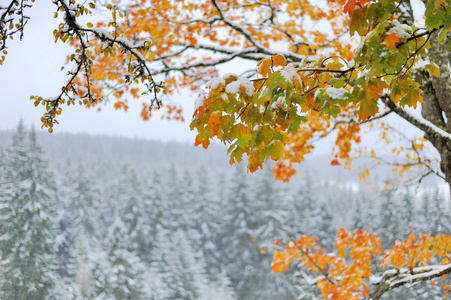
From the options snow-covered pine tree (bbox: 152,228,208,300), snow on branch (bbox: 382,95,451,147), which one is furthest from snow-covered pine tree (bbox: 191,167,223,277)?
snow on branch (bbox: 382,95,451,147)

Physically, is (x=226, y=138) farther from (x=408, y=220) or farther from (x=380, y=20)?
(x=408, y=220)

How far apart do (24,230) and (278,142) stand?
47.4ft

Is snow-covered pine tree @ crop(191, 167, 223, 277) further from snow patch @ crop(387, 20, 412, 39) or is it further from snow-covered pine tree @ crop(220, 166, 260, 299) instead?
snow patch @ crop(387, 20, 412, 39)

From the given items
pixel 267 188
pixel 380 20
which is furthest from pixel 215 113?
pixel 267 188

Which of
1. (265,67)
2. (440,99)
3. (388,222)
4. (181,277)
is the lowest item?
(181,277)

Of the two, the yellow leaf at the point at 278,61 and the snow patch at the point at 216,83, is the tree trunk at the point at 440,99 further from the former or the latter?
the snow patch at the point at 216,83

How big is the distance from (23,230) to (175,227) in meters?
32.6

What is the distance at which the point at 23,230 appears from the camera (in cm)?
1384

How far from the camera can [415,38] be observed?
2.00 m

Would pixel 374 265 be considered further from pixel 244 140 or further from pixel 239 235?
pixel 239 235

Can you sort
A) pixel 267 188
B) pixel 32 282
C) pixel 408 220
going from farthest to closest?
1. pixel 267 188
2. pixel 408 220
3. pixel 32 282

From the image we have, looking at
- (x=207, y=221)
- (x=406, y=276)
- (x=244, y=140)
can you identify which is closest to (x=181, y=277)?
(x=207, y=221)

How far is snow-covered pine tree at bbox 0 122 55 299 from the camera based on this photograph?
11.5 m

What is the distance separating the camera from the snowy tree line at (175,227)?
2020 cm
